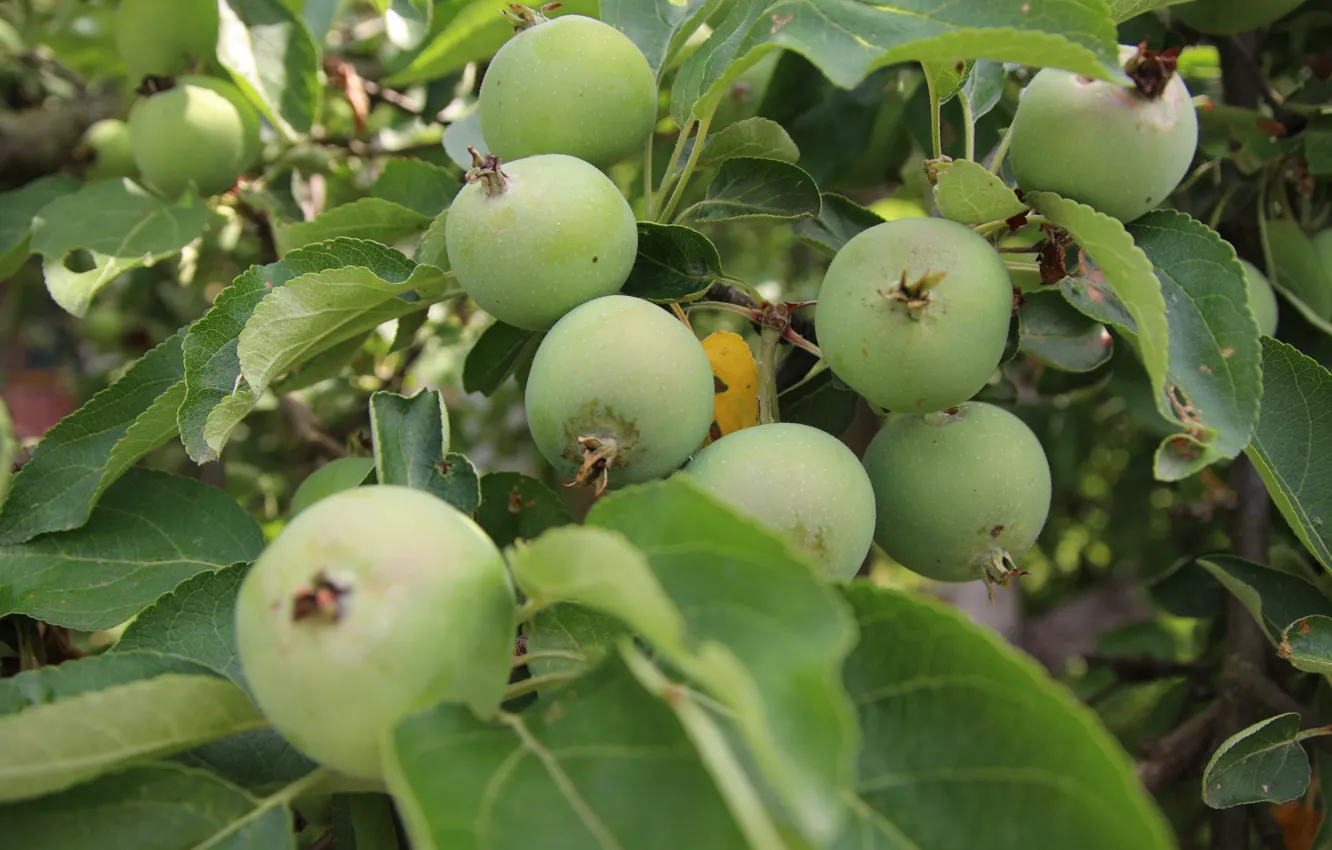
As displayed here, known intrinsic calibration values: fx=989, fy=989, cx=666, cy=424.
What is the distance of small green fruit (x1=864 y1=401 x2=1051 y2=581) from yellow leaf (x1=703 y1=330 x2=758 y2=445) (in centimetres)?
21

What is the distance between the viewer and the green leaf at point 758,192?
135 centimetres

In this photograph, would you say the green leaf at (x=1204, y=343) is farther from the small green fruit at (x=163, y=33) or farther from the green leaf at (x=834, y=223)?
the small green fruit at (x=163, y=33)

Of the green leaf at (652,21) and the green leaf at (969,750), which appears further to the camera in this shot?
the green leaf at (652,21)

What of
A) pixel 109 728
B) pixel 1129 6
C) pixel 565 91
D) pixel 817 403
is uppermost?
pixel 1129 6

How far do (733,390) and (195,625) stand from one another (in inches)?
29.0

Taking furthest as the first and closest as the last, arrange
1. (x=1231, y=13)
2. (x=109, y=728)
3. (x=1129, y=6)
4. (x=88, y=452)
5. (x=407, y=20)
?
(x=1231, y=13)
(x=407, y=20)
(x=88, y=452)
(x=1129, y=6)
(x=109, y=728)

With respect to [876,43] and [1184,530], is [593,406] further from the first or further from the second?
[1184,530]

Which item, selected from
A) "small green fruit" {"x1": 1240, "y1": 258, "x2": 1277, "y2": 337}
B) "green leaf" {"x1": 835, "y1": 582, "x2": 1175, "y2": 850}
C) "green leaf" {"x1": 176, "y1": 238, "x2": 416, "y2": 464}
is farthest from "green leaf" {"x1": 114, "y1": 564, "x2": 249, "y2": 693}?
"small green fruit" {"x1": 1240, "y1": 258, "x2": 1277, "y2": 337}

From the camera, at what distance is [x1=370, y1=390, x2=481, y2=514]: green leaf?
42.5 inches

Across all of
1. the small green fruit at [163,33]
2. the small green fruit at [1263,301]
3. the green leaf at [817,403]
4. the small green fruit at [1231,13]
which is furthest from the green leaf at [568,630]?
the small green fruit at [1231,13]

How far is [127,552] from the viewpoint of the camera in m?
1.38

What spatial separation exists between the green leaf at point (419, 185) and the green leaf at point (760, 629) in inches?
44.5

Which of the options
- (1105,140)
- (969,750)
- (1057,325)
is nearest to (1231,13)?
(1057,325)

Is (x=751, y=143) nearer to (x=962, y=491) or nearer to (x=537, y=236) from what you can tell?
(x=537, y=236)
